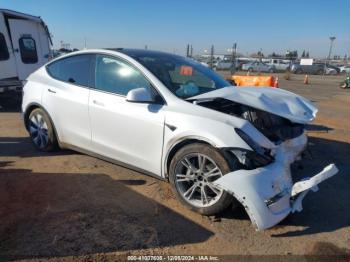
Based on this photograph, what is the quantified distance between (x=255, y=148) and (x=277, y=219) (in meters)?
0.69

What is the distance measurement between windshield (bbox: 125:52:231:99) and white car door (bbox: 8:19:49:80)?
7.15 m

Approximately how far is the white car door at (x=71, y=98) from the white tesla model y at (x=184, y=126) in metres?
0.01

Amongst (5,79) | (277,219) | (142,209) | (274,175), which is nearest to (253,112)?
(274,175)

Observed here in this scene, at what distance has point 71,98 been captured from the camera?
4879 millimetres

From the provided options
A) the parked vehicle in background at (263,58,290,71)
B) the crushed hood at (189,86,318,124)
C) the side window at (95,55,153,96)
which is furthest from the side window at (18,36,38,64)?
Result: the parked vehicle in background at (263,58,290,71)

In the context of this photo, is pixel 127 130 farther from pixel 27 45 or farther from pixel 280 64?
pixel 280 64

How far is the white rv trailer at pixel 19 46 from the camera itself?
10141mm

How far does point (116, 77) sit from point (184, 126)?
1.29 m

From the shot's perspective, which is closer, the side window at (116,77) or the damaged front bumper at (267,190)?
the damaged front bumper at (267,190)

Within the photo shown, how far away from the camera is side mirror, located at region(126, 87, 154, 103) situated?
3.95 meters

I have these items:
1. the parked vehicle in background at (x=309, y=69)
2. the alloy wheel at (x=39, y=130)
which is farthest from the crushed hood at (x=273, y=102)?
the parked vehicle in background at (x=309, y=69)

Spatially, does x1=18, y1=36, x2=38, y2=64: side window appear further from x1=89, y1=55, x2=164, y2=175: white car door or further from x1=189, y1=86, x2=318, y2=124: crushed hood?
x1=189, y1=86, x2=318, y2=124: crushed hood

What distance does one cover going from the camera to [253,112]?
4074mm

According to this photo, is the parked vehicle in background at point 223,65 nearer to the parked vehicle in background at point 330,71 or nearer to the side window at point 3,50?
the parked vehicle in background at point 330,71
